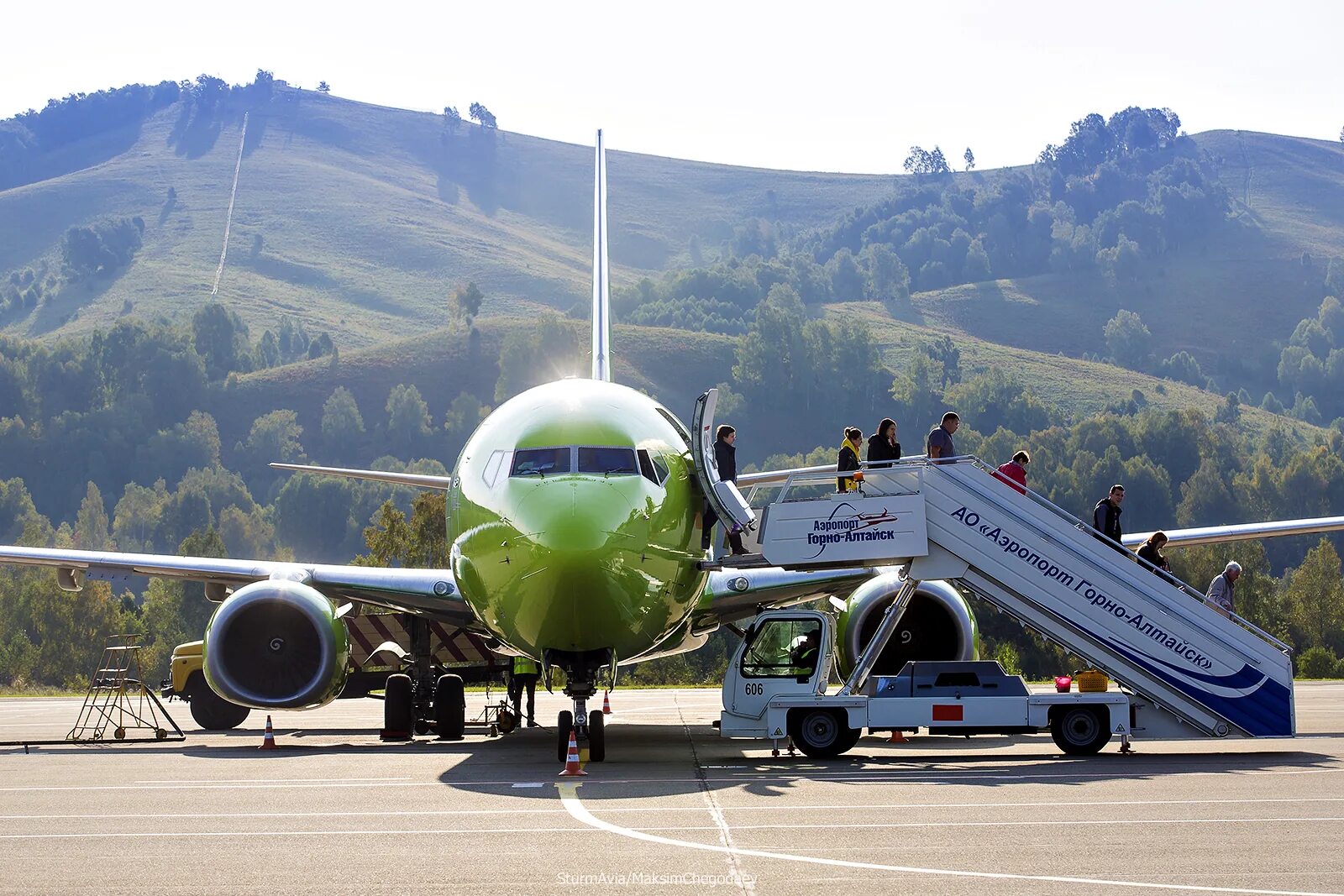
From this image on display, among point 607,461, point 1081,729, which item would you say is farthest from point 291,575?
point 1081,729

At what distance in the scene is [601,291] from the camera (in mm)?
29203

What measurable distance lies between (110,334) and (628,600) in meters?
186

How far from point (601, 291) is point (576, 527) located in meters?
13.5

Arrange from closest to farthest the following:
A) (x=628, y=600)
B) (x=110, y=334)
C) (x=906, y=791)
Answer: (x=906, y=791), (x=628, y=600), (x=110, y=334)

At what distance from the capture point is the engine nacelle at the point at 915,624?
2236 cm

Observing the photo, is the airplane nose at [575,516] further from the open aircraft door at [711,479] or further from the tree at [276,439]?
the tree at [276,439]

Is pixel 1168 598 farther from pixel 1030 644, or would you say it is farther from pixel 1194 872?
pixel 1030 644

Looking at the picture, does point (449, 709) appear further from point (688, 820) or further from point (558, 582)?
point (688, 820)

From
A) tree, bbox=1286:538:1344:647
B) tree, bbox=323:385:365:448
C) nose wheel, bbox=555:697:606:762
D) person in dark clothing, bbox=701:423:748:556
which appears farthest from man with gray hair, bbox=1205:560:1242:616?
tree, bbox=323:385:365:448

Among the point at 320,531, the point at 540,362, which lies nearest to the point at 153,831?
the point at 320,531

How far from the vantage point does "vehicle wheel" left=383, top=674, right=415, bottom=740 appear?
22656 mm

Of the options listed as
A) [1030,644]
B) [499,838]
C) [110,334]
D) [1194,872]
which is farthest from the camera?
[110,334]

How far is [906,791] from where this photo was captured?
14.2m

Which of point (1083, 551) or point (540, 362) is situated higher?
point (540, 362)
